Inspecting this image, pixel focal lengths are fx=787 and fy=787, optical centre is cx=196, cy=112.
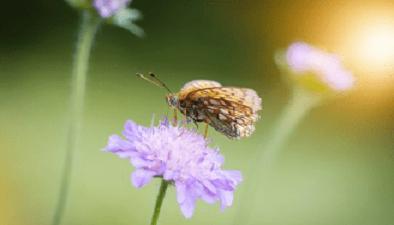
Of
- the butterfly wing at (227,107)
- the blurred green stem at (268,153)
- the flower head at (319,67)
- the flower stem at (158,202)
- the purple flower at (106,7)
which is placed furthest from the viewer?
the blurred green stem at (268,153)

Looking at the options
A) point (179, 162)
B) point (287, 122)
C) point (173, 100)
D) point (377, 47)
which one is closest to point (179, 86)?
point (287, 122)

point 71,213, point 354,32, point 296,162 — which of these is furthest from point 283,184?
point 71,213

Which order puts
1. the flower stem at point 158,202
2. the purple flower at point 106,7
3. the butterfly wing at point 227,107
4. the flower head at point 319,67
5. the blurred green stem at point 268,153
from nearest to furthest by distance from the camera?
1. the flower stem at point 158,202
2. the butterfly wing at point 227,107
3. the purple flower at point 106,7
4. the flower head at point 319,67
5. the blurred green stem at point 268,153

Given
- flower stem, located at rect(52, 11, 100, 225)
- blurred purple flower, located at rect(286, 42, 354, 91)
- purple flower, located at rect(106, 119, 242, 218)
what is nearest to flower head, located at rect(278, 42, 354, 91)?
blurred purple flower, located at rect(286, 42, 354, 91)

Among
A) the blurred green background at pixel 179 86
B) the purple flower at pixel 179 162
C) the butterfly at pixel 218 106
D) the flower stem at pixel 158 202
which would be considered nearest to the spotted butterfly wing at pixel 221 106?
the butterfly at pixel 218 106

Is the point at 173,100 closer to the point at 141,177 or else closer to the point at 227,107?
the point at 227,107

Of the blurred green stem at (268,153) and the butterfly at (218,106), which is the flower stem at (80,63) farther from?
the blurred green stem at (268,153)

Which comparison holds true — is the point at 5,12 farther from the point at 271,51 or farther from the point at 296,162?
the point at 296,162
